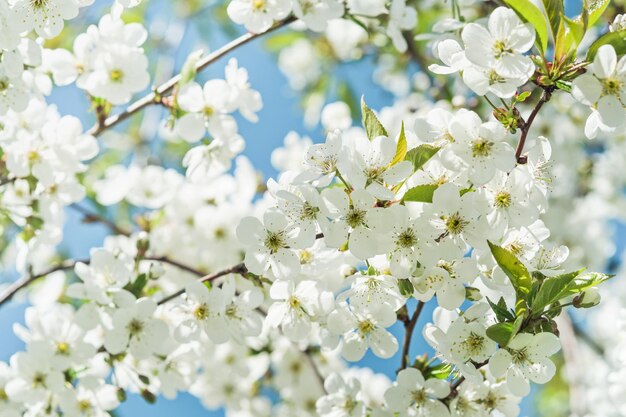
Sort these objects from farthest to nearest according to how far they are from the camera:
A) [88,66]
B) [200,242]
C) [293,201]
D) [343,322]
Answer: [200,242] < [88,66] < [343,322] < [293,201]

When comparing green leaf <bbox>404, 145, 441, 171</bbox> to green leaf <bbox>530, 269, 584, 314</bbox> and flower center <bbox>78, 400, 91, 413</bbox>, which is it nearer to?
green leaf <bbox>530, 269, 584, 314</bbox>

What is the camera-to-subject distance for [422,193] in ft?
4.58

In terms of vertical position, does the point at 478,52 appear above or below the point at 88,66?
above

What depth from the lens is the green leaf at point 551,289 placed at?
4.42ft

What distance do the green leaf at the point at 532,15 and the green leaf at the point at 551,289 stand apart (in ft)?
1.58

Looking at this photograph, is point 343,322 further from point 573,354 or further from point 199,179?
point 573,354

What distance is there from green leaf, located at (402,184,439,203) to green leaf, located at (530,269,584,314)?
282mm

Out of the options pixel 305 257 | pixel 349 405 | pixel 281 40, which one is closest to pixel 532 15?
pixel 305 257

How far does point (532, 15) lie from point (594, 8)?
16 centimetres

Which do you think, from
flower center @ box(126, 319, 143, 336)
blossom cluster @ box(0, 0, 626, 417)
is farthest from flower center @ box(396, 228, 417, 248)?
flower center @ box(126, 319, 143, 336)

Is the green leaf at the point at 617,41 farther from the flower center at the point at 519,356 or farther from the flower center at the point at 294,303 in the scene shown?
the flower center at the point at 294,303

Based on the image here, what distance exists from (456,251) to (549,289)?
0.20 m

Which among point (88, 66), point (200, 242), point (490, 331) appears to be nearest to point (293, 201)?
point (490, 331)

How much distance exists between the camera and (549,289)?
1356 millimetres
